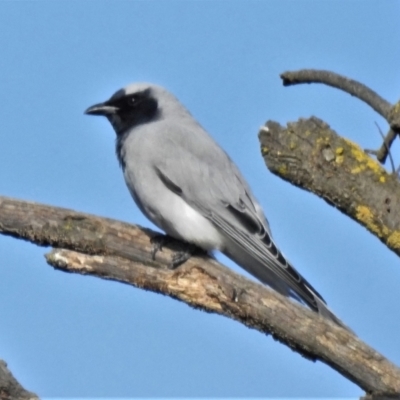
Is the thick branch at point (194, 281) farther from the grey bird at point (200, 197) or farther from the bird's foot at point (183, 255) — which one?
the grey bird at point (200, 197)

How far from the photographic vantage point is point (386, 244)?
215 inches

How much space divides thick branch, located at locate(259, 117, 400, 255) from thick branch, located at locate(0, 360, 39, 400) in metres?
2.13

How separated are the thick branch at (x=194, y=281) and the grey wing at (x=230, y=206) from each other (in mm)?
553

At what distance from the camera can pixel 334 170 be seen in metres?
5.55

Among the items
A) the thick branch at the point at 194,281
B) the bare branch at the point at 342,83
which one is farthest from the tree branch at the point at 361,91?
the thick branch at the point at 194,281

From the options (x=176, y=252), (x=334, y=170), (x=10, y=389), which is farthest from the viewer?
(x=176, y=252)

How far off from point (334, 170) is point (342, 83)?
30.3 inches

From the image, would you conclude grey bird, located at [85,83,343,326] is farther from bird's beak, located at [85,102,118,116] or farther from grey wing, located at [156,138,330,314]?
bird's beak, located at [85,102,118,116]

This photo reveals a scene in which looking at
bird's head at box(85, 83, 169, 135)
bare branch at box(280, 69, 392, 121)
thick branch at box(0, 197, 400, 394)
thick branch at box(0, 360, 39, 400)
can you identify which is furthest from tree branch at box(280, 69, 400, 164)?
thick branch at box(0, 360, 39, 400)

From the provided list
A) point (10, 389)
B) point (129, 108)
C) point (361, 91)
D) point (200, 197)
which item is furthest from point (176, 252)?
point (10, 389)

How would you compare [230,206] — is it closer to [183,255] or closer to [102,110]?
[183,255]

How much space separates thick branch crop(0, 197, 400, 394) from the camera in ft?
17.8

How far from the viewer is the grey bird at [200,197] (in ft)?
23.1

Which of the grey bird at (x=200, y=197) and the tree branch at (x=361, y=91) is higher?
the tree branch at (x=361, y=91)
